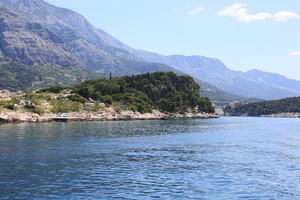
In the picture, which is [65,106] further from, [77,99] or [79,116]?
[77,99]

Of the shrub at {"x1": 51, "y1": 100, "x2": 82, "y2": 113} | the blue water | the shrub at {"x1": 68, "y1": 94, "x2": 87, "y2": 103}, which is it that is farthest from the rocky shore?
the blue water

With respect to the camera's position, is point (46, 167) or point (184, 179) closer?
point (184, 179)

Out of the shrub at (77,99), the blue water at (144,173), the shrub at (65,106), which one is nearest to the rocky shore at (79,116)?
the shrub at (65,106)

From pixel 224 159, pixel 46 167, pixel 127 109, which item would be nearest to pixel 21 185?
pixel 46 167

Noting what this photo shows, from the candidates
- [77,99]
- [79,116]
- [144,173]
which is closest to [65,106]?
[79,116]

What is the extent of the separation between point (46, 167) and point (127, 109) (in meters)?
145

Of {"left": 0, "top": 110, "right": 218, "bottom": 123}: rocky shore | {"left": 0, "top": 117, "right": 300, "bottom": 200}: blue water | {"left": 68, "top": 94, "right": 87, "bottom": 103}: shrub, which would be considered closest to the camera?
{"left": 0, "top": 117, "right": 300, "bottom": 200}: blue water

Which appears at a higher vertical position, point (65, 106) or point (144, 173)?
point (65, 106)

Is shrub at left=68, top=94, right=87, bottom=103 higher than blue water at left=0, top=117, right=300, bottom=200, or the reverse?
shrub at left=68, top=94, right=87, bottom=103

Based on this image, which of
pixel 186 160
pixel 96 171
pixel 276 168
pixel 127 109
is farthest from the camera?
pixel 127 109

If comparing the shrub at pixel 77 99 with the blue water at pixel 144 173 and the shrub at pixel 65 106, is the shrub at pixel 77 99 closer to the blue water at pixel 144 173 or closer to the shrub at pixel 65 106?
the shrub at pixel 65 106

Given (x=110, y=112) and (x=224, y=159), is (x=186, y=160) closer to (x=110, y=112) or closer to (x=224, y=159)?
(x=224, y=159)

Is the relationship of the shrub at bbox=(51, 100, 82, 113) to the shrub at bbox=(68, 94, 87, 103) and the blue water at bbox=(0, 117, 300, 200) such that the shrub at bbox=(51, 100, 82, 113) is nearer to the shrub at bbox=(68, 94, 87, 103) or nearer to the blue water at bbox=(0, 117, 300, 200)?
the shrub at bbox=(68, 94, 87, 103)

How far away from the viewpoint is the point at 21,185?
35094mm
